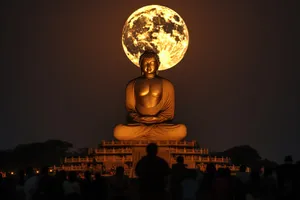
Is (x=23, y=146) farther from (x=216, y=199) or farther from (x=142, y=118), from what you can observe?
(x=216, y=199)

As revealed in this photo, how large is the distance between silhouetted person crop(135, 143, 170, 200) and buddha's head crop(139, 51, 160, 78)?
11031mm

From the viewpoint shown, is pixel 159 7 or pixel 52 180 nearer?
pixel 52 180

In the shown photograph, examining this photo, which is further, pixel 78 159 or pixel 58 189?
pixel 78 159

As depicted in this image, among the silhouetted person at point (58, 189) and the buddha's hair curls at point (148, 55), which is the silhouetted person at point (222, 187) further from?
the buddha's hair curls at point (148, 55)


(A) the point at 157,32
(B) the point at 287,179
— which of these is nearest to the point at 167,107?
(A) the point at 157,32

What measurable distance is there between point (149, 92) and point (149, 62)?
783 millimetres

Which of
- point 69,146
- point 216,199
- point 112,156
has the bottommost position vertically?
point 216,199

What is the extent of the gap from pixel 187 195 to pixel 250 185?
111 cm

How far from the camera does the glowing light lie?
24281mm

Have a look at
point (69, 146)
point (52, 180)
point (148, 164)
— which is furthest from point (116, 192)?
point (69, 146)

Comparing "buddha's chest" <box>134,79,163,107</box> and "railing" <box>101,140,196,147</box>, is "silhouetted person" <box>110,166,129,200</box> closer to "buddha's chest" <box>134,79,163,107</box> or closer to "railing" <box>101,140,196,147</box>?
"railing" <box>101,140,196,147</box>

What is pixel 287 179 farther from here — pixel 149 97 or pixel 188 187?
pixel 149 97

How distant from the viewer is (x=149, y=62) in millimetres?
23031

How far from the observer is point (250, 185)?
→ 46.6 ft
